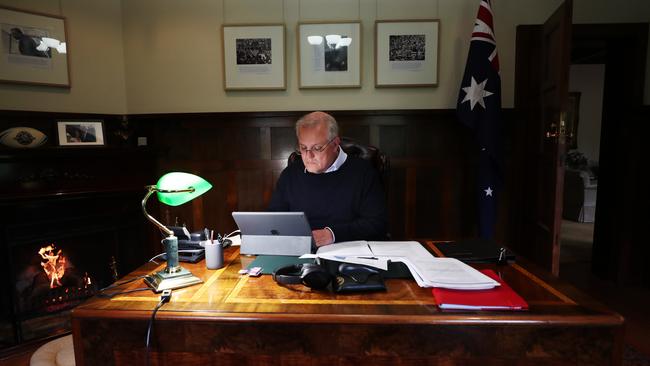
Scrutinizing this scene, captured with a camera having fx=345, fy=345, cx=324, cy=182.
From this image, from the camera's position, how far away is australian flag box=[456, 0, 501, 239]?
2.47 meters

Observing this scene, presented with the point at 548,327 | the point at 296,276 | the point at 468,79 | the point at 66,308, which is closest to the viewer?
the point at 548,327

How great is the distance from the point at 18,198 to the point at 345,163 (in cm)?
188

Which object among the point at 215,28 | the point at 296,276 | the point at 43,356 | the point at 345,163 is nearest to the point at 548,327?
the point at 296,276

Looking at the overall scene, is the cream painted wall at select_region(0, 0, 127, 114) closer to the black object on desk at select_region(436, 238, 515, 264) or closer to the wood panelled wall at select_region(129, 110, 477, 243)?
the wood panelled wall at select_region(129, 110, 477, 243)

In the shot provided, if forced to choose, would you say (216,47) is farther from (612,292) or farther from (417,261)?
(612,292)

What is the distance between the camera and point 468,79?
2537mm

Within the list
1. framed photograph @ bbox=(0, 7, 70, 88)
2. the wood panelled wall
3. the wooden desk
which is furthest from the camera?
the wood panelled wall

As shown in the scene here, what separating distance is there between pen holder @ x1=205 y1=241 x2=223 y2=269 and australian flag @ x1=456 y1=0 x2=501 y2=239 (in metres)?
2.06

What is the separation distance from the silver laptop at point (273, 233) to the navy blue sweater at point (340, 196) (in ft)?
1.69

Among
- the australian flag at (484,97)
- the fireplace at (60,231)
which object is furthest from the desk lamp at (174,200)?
the australian flag at (484,97)

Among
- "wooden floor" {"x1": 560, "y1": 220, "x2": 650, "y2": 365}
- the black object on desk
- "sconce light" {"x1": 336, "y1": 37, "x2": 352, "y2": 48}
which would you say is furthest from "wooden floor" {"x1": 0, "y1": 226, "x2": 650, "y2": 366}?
"sconce light" {"x1": 336, "y1": 37, "x2": 352, "y2": 48}

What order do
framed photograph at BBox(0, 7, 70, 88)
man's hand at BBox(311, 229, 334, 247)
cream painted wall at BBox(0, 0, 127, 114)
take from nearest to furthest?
1. man's hand at BBox(311, 229, 334, 247)
2. framed photograph at BBox(0, 7, 70, 88)
3. cream painted wall at BBox(0, 0, 127, 114)

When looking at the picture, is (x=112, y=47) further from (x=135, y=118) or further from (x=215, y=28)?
(x=215, y=28)

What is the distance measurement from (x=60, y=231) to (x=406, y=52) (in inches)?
109
